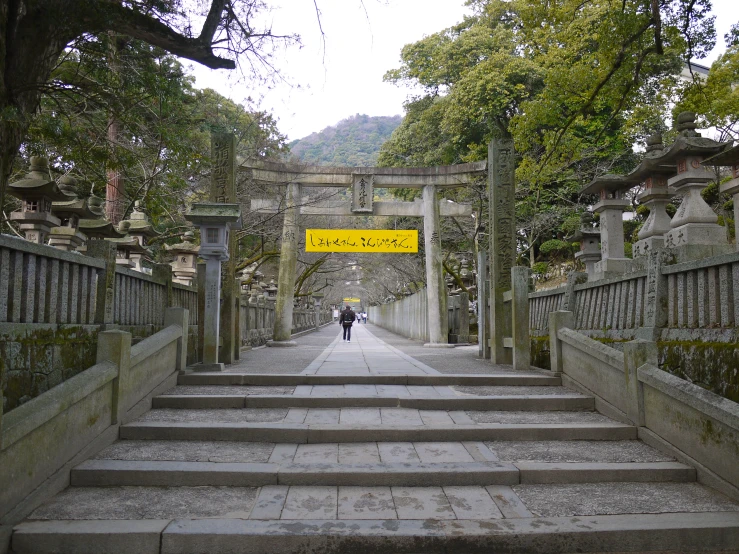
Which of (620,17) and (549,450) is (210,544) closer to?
(549,450)

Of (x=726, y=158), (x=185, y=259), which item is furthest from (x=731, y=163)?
(x=185, y=259)

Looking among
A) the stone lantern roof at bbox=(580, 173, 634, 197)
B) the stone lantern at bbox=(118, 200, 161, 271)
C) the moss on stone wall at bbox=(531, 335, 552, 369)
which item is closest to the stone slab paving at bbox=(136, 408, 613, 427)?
the moss on stone wall at bbox=(531, 335, 552, 369)

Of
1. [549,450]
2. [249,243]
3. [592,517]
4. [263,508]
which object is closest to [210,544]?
[263,508]

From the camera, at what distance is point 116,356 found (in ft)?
16.7

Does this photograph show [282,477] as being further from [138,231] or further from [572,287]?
[138,231]

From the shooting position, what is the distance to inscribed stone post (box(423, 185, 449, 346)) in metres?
16.5

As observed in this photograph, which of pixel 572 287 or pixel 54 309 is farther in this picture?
pixel 572 287

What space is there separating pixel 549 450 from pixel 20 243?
5084mm

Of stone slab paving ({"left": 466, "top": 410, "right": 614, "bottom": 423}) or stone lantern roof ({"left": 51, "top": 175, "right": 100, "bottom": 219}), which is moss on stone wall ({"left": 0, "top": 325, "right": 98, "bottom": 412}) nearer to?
stone slab paving ({"left": 466, "top": 410, "right": 614, "bottom": 423})

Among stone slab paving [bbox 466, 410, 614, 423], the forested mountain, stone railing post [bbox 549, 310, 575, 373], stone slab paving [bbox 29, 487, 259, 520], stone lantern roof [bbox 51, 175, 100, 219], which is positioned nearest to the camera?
stone slab paving [bbox 29, 487, 259, 520]

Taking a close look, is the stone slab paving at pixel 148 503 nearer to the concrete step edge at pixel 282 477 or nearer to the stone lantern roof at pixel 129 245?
the concrete step edge at pixel 282 477

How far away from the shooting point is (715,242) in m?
7.99

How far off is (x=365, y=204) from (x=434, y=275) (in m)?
3.06

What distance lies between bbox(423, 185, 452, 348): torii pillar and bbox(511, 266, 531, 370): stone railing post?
8.22 metres
